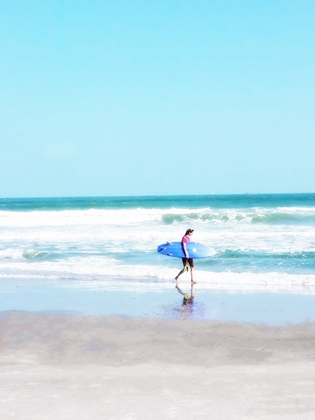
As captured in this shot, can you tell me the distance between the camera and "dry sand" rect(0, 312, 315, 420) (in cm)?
478

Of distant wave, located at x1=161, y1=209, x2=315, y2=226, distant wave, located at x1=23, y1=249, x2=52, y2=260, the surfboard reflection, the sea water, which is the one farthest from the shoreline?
distant wave, located at x1=161, y1=209, x2=315, y2=226

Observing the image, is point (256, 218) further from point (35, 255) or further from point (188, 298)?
point (188, 298)

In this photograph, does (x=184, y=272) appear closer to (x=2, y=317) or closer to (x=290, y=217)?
(x=2, y=317)

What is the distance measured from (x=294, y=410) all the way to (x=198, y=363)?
5.81 ft

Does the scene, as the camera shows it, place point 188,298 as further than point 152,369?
Yes

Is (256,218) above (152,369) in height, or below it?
above

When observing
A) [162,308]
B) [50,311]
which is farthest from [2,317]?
[162,308]

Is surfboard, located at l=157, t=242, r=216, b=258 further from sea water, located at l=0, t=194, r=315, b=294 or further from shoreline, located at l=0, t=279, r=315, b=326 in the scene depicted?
shoreline, located at l=0, t=279, r=315, b=326

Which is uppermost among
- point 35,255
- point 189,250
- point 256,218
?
point 256,218

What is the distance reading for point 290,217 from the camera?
33.1 metres

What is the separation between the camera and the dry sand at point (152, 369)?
4.78 metres

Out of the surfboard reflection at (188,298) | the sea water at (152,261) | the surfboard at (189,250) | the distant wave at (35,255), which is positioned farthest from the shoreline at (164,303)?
the distant wave at (35,255)

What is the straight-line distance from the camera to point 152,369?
6.07m

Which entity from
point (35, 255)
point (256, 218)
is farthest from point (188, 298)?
point (256, 218)
